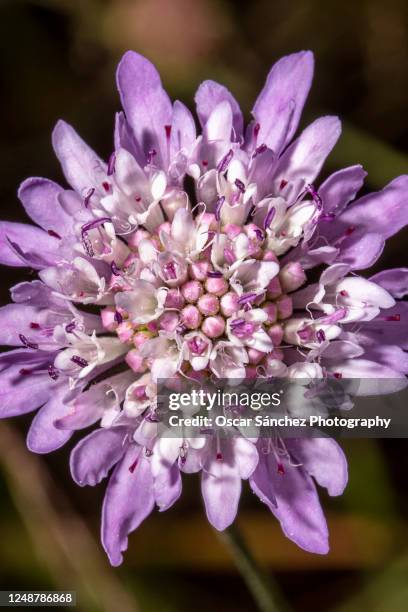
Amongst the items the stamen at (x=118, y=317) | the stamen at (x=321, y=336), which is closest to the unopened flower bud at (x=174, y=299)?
the stamen at (x=118, y=317)

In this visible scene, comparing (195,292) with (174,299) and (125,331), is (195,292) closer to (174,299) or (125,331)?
(174,299)

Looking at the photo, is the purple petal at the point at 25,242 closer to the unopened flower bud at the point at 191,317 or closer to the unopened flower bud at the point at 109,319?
the unopened flower bud at the point at 109,319

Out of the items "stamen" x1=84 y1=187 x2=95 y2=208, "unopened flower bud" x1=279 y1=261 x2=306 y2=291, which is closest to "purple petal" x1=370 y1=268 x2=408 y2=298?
"unopened flower bud" x1=279 y1=261 x2=306 y2=291

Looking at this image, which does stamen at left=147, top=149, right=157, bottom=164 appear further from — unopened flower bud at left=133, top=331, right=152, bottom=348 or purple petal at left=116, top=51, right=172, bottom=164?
unopened flower bud at left=133, top=331, right=152, bottom=348

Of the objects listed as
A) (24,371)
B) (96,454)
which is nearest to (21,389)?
(24,371)

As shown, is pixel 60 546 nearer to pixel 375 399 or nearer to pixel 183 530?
pixel 183 530

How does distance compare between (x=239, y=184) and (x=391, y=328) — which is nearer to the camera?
(x=239, y=184)

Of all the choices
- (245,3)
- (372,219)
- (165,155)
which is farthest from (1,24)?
(372,219)
